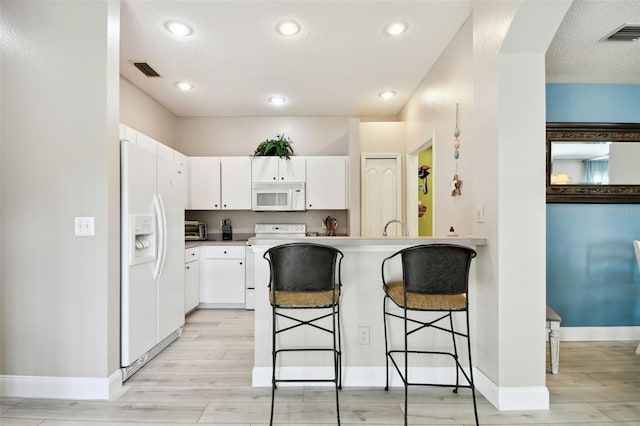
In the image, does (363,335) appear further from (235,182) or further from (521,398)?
(235,182)

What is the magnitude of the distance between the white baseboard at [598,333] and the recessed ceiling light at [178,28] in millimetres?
4316

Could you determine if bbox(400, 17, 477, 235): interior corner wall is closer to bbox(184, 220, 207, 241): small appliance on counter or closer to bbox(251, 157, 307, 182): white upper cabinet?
bbox(251, 157, 307, 182): white upper cabinet

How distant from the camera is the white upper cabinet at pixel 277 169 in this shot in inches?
181

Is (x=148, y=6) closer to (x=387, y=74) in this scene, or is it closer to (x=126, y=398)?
(x=387, y=74)

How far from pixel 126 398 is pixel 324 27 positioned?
9.93 feet

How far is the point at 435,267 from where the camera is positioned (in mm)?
1831

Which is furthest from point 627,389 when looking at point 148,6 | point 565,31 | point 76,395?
point 148,6

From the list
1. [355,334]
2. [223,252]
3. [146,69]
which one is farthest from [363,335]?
[146,69]

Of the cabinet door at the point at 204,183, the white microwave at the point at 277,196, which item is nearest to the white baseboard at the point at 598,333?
the white microwave at the point at 277,196

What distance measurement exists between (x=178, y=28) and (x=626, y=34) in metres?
3.46

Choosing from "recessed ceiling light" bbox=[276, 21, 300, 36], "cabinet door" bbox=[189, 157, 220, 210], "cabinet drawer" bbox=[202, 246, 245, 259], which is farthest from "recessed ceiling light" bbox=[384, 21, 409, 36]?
"cabinet drawer" bbox=[202, 246, 245, 259]

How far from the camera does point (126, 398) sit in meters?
2.16

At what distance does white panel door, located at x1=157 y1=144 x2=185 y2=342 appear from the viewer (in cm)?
287

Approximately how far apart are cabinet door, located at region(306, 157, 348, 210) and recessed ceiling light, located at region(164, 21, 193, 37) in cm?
227
